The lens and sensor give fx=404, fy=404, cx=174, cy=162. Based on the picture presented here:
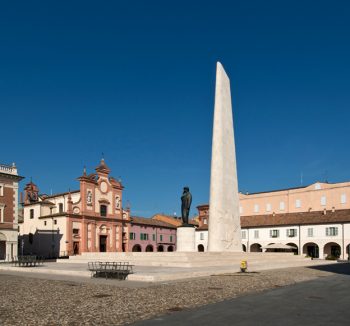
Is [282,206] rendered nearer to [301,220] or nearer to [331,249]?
[301,220]

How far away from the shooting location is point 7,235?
128 feet

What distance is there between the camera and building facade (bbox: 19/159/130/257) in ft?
165

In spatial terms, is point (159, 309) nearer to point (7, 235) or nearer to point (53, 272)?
point (53, 272)

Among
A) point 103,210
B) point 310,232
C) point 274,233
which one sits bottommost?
point 274,233

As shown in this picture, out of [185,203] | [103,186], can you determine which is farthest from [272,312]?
[103,186]

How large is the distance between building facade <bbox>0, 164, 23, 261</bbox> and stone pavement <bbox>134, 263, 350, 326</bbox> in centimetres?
3250

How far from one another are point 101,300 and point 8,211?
1261 inches

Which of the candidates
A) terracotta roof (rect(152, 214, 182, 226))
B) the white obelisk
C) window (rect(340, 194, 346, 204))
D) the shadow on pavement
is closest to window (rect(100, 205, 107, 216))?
terracotta roof (rect(152, 214, 182, 226))

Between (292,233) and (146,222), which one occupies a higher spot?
(146,222)

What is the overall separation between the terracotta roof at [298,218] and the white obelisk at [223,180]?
22.4 meters

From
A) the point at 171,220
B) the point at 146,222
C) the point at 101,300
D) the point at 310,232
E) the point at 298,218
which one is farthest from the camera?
the point at 171,220

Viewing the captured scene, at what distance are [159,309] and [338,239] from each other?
144 feet

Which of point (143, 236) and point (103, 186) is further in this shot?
point (143, 236)

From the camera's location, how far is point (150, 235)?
2559 inches
